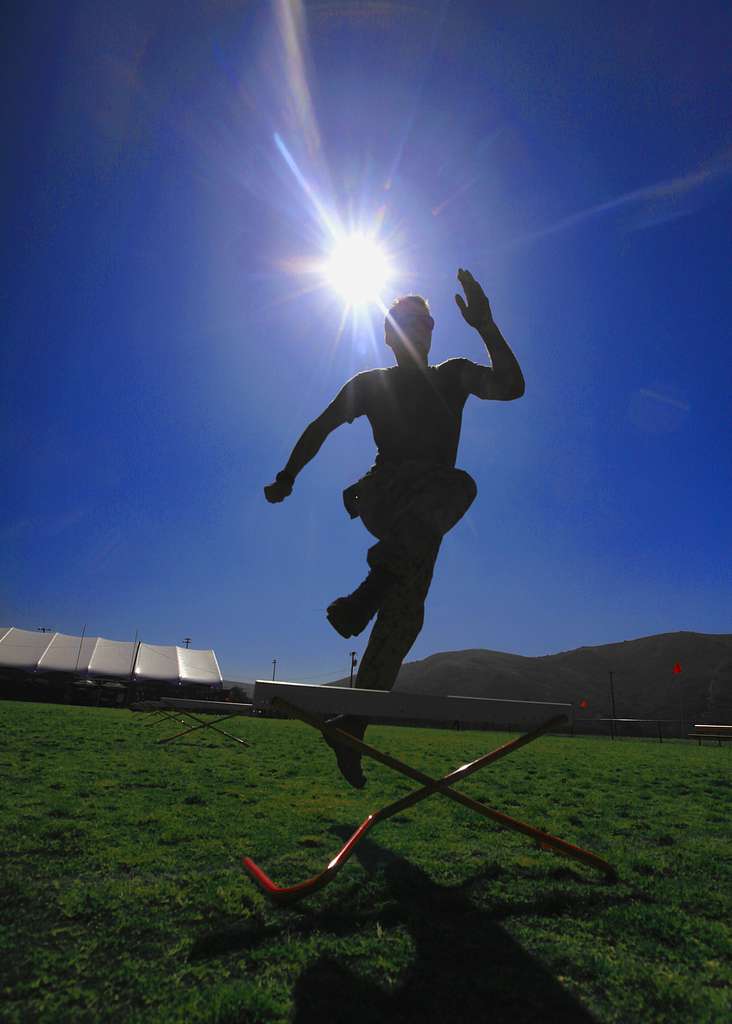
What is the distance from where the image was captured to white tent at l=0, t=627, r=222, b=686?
52.7m

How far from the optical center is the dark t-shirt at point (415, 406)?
2609 mm

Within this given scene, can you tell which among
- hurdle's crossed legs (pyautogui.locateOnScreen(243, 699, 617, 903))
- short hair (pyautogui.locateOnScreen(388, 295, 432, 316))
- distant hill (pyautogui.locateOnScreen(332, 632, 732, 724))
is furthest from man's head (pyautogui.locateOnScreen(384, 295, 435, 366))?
distant hill (pyautogui.locateOnScreen(332, 632, 732, 724))

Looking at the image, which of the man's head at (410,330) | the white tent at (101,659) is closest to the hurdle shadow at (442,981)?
the man's head at (410,330)

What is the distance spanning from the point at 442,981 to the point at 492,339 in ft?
→ 7.78

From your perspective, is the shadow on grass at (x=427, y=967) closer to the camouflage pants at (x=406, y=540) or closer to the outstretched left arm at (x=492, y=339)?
the camouflage pants at (x=406, y=540)

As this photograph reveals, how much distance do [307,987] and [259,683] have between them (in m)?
0.82

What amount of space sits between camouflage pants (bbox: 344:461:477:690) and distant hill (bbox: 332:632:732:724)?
86535 millimetres

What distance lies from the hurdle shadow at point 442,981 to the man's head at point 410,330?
2.47 metres

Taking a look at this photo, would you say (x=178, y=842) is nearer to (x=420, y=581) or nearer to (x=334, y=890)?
(x=334, y=890)

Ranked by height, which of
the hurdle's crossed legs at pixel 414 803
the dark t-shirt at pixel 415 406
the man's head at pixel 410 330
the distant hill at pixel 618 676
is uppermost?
the distant hill at pixel 618 676

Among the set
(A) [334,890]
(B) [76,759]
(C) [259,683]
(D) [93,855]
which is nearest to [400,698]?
(C) [259,683]

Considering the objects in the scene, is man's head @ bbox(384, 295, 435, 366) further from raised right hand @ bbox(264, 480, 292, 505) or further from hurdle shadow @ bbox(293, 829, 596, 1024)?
hurdle shadow @ bbox(293, 829, 596, 1024)

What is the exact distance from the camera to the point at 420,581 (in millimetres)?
2447

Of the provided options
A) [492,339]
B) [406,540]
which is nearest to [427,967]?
[406,540]
